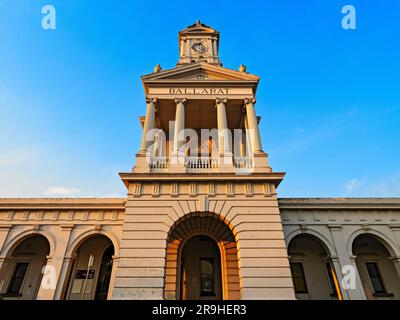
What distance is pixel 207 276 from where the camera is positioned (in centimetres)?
1585

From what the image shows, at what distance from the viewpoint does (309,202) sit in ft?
51.9

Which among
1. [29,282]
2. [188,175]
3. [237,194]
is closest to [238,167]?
[237,194]

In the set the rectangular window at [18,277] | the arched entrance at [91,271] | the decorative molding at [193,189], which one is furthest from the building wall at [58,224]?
the decorative molding at [193,189]

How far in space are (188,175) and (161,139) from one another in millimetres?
8845

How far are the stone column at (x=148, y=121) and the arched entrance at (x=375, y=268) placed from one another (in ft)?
52.0

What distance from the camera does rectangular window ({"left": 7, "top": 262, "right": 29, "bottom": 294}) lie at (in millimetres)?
15495

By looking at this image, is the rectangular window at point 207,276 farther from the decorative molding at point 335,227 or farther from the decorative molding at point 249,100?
the decorative molding at point 249,100

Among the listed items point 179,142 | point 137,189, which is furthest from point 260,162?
point 137,189

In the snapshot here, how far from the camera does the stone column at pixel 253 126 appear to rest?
1533 centimetres

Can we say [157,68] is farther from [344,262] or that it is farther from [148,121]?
[344,262]

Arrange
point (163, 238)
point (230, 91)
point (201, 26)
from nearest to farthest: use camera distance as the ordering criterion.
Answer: point (163, 238), point (230, 91), point (201, 26)

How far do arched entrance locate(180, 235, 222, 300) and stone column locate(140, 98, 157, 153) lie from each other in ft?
23.6
